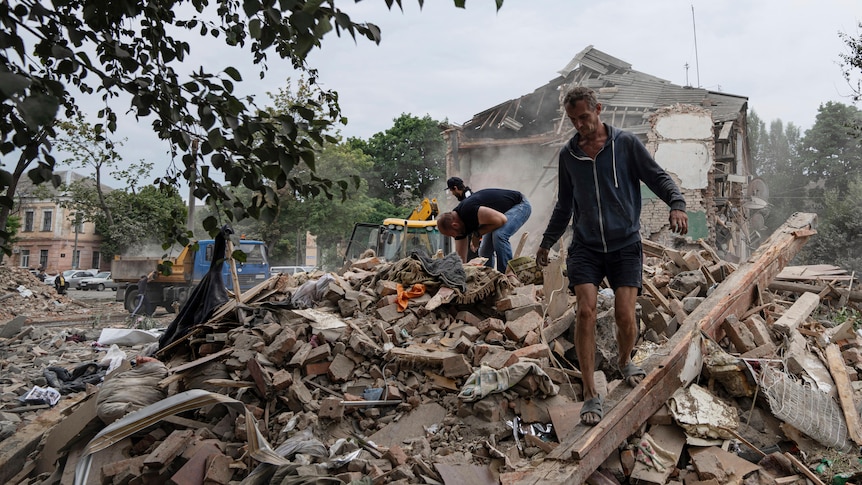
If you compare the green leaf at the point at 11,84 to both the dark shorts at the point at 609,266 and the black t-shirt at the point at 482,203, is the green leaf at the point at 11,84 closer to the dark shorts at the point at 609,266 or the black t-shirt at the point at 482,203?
the dark shorts at the point at 609,266

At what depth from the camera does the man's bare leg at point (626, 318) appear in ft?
11.1

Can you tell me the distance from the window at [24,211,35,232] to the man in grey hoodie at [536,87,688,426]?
174 feet

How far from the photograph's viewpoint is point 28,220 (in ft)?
148

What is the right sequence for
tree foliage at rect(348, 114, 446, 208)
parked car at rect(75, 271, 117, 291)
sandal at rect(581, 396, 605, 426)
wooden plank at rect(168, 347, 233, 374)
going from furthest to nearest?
1. tree foliage at rect(348, 114, 446, 208)
2. parked car at rect(75, 271, 117, 291)
3. wooden plank at rect(168, 347, 233, 374)
4. sandal at rect(581, 396, 605, 426)

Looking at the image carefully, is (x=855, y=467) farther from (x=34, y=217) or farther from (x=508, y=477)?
(x=34, y=217)

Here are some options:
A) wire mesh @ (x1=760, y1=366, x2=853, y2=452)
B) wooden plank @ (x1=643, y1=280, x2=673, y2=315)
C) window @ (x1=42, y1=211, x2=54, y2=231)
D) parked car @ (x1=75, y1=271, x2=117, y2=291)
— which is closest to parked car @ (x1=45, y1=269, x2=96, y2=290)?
parked car @ (x1=75, y1=271, x2=117, y2=291)

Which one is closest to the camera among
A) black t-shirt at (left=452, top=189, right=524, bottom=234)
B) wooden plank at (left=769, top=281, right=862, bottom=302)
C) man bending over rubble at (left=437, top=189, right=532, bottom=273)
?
man bending over rubble at (left=437, top=189, right=532, bottom=273)

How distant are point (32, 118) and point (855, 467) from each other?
406 centimetres

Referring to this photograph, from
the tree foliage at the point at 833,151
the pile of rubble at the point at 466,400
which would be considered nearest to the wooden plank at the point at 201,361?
the pile of rubble at the point at 466,400

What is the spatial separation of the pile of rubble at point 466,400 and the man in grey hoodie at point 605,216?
1.31ft

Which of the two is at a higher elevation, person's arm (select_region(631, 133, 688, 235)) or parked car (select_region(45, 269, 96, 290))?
person's arm (select_region(631, 133, 688, 235))

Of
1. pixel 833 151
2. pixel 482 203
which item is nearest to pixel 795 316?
pixel 482 203

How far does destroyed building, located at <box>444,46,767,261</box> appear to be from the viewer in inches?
712

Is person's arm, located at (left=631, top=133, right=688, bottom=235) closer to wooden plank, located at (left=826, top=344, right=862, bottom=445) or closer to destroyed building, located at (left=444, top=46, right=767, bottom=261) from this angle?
wooden plank, located at (left=826, top=344, right=862, bottom=445)
